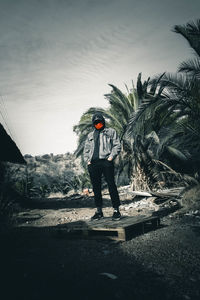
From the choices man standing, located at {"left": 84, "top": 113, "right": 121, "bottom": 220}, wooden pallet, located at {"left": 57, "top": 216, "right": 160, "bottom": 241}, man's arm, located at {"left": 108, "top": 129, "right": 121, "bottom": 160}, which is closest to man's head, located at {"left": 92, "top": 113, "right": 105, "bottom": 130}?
man standing, located at {"left": 84, "top": 113, "right": 121, "bottom": 220}

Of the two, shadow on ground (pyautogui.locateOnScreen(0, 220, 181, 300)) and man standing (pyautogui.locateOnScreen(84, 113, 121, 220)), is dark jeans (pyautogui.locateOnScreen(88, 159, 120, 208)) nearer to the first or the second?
man standing (pyautogui.locateOnScreen(84, 113, 121, 220))

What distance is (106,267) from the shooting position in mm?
2666

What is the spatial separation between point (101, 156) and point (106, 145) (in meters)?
0.26

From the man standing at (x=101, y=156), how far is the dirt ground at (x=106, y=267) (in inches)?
38.3

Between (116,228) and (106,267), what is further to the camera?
(116,228)

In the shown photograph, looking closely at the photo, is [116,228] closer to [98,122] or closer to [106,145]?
[106,145]

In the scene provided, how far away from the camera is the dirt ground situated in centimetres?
202

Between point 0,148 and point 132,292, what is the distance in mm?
7014

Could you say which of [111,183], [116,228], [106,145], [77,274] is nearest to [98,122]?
[106,145]

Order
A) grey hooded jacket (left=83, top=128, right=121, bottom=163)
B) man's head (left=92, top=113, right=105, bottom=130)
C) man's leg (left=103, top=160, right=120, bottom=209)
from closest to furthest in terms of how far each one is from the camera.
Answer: man's leg (left=103, top=160, right=120, bottom=209) → grey hooded jacket (left=83, top=128, right=121, bottom=163) → man's head (left=92, top=113, right=105, bottom=130)

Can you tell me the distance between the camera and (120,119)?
11.8m

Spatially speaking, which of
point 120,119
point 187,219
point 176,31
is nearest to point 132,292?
point 187,219

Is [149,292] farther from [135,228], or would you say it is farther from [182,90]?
Answer: [182,90]

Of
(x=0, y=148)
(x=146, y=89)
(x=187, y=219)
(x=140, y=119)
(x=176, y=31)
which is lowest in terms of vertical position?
(x=187, y=219)
